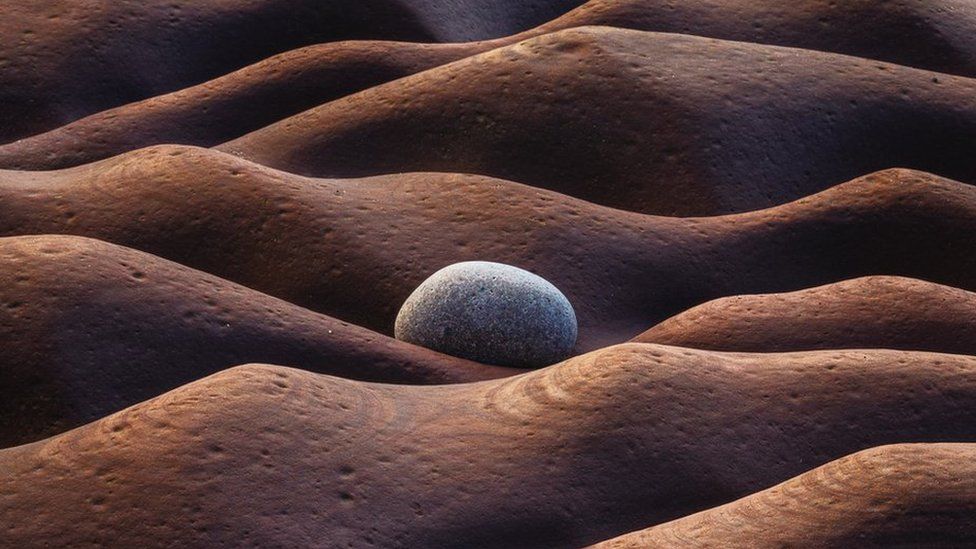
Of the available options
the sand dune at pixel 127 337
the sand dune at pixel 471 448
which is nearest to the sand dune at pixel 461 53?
the sand dune at pixel 127 337

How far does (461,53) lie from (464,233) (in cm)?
175

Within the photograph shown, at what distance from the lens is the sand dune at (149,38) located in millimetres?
6777

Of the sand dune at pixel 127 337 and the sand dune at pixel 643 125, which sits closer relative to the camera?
the sand dune at pixel 127 337

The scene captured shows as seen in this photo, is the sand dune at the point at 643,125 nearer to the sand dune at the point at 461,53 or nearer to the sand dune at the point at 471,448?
the sand dune at the point at 461,53

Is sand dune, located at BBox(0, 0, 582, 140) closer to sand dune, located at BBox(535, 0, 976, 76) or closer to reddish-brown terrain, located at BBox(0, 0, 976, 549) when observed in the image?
reddish-brown terrain, located at BBox(0, 0, 976, 549)

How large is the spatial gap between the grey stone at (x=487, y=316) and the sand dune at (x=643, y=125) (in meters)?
1.17

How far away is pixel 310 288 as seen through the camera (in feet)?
16.9

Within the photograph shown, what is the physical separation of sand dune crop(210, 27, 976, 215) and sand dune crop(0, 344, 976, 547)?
1.81m

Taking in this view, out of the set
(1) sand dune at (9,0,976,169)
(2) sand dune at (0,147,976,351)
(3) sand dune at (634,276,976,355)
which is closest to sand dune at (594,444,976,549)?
(3) sand dune at (634,276,976,355)

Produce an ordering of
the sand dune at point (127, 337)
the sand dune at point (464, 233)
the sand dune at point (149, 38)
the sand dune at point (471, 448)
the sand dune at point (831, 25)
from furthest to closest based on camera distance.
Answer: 1. the sand dune at point (831, 25)
2. the sand dune at point (149, 38)
3. the sand dune at point (464, 233)
4. the sand dune at point (127, 337)
5. the sand dune at point (471, 448)

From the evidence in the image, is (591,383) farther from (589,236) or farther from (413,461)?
(589,236)

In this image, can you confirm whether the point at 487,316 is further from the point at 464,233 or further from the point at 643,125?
the point at 643,125

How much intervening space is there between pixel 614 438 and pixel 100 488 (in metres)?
1.29

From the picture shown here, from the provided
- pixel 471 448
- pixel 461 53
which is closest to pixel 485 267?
pixel 471 448
